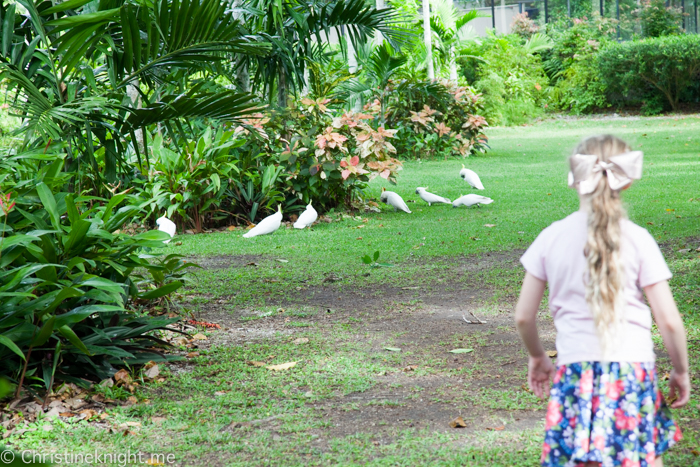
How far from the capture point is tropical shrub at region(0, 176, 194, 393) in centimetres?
303

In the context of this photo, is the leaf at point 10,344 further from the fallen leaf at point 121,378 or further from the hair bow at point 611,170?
the hair bow at point 611,170

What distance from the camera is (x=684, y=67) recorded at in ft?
74.0

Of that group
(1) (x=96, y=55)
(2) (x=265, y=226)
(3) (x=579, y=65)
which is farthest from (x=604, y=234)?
(3) (x=579, y=65)

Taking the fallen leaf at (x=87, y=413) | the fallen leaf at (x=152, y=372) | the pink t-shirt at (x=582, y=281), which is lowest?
the fallen leaf at (x=152, y=372)

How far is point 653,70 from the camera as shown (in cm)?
2322

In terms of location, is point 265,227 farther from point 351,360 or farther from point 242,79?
point 351,360

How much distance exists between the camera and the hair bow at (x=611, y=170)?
177 centimetres

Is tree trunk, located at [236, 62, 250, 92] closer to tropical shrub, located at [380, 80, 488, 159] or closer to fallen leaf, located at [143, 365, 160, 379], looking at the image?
tropical shrub, located at [380, 80, 488, 159]

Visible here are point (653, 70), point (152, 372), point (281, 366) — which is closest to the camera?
point (152, 372)

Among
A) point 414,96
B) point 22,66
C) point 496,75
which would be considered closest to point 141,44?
point 22,66

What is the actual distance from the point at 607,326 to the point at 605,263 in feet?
0.54

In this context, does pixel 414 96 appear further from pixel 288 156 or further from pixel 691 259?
pixel 691 259

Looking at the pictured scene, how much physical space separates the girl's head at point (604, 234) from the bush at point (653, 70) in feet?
78.0

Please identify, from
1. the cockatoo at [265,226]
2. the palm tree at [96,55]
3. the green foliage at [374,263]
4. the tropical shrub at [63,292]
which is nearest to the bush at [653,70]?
the cockatoo at [265,226]
